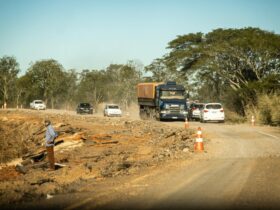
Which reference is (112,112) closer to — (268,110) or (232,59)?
(232,59)

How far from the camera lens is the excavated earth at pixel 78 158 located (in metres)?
12.3

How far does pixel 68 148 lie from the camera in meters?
25.8

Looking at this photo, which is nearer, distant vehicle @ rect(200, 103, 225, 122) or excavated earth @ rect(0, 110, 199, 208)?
excavated earth @ rect(0, 110, 199, 208)

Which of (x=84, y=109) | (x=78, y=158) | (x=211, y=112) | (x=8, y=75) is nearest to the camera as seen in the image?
(x=78, y=158)

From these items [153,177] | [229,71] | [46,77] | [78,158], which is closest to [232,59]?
[229,71]

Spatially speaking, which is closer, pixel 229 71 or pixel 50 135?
pixel 50 135

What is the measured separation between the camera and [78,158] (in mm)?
21141

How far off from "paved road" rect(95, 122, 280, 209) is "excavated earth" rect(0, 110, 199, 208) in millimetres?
1384

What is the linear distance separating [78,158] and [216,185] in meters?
11.0

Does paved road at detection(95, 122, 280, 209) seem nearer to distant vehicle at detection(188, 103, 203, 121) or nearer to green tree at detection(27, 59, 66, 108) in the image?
distant vehicle at detection(188, 103, 203, 121)

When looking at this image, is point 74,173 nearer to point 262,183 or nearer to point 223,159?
point 223,159

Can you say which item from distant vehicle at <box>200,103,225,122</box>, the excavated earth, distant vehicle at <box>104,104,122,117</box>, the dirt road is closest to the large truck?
distant vehicle at <box>200,103,225,122</box>

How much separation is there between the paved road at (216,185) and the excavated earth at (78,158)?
4.54ft

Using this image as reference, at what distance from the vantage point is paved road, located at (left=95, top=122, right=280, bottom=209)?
30.2 ft
